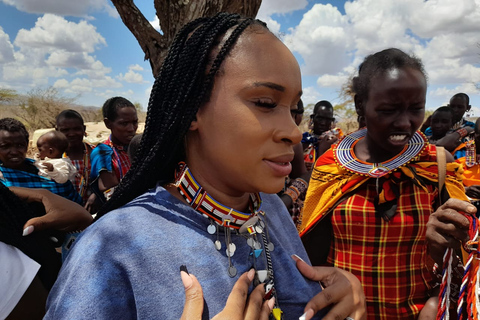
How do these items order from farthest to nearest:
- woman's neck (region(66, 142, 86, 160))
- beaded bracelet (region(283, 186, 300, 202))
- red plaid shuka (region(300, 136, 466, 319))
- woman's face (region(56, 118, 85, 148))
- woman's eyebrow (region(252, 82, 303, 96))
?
woman's face (region(56, 118, 85, 148))
woman's neck (region(66, 142, 86, 160))
beaded bracelet (region(283, 186, 300, 202))
red plaid shuka (region(300, 136, 466, 319))
woman's eyebrow (region(252, 82, 303, 96))

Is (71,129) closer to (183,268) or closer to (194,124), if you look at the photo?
(194,124)

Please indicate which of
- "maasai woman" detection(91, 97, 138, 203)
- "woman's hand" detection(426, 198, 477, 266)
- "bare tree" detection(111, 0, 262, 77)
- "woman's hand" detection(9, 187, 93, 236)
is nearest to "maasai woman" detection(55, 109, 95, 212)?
"maasai woman" detection(91, 97, 138, 203)

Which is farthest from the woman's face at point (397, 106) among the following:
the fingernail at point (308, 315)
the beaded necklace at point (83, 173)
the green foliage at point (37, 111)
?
the green foliage at point (37, 111)

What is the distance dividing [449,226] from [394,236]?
65 centimetres

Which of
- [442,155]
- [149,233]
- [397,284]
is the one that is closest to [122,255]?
[149,233]

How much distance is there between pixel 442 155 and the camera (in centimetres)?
211

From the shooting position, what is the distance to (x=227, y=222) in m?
1.12

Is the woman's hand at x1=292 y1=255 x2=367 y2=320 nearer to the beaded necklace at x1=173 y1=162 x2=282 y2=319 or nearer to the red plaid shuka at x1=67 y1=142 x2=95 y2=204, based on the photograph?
the beaded necklace at x1=173 y1=162 x2=282 y2=319

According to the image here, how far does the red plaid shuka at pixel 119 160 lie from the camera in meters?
4.23

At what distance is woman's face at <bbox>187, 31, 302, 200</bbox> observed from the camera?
1.03 meters

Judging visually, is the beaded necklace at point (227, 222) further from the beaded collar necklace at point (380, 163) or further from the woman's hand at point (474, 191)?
the woman's hand at point (474, 191)

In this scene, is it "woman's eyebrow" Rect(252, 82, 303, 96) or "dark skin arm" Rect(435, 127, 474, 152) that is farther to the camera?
"dark skin arm" Rect(435, 127, 474, 152)

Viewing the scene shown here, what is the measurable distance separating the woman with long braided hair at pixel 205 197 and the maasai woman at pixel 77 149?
3519 mm

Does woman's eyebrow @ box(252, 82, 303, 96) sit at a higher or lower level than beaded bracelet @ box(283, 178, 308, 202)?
higher
